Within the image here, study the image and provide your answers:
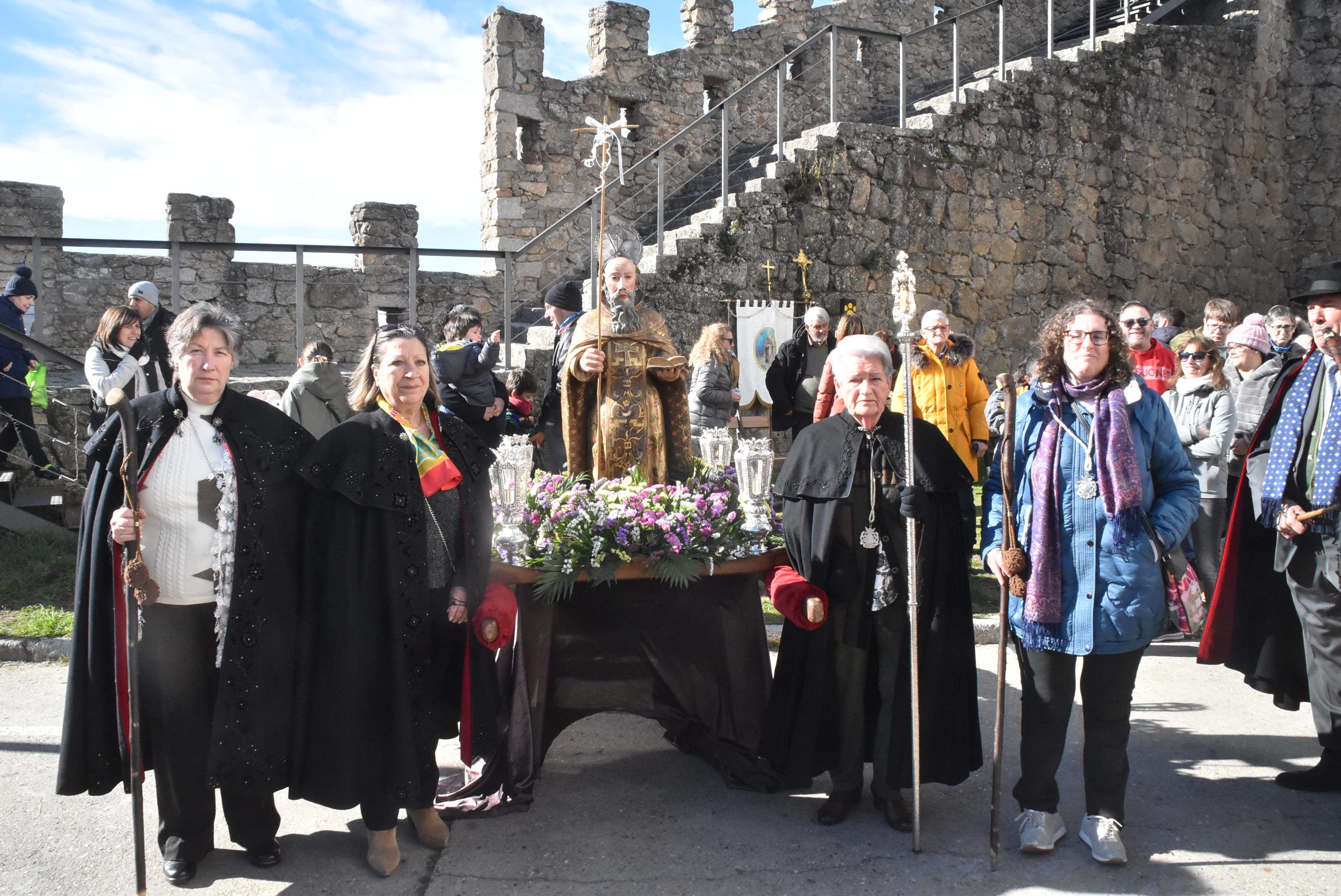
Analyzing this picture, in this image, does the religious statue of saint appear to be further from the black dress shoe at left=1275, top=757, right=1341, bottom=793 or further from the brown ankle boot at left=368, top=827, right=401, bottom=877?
the black dress shoe at left=1275, top=757, right=1341, bottom=793

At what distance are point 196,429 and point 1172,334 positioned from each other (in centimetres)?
729

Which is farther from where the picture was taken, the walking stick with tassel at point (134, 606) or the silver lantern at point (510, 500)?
the silver lantern at point (510, 500)

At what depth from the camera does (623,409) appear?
4176 mm

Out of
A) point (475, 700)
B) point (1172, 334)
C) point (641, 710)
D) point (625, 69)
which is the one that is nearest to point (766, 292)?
point (1172, 334)

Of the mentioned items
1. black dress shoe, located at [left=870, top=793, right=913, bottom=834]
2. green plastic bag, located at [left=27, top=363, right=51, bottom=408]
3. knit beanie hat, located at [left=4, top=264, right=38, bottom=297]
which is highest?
knit beanie hat, located at [left=4, top=264, right=38, bottom=297]

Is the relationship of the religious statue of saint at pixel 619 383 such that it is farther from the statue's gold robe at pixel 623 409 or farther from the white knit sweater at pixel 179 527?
the white knit sweater at pixel 179 527

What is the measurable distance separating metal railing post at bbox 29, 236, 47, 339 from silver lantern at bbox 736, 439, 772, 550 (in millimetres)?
7620

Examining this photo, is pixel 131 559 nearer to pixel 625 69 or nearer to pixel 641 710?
pixel 641 710

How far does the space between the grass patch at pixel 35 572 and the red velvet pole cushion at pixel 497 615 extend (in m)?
4.27

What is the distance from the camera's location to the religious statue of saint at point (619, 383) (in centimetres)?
417

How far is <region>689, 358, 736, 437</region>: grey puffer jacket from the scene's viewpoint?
22.9 feet

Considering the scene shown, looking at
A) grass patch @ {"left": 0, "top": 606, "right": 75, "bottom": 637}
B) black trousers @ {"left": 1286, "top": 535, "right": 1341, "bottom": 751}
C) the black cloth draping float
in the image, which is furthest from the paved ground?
grass patch @ {"left": 0, "top": 606, "right": 75, "bottom": 637}

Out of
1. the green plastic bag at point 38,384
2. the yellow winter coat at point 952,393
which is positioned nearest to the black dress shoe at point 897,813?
the yellow winter coat at point 952,393

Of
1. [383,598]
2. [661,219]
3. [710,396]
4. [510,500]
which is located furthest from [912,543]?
[661,219]
